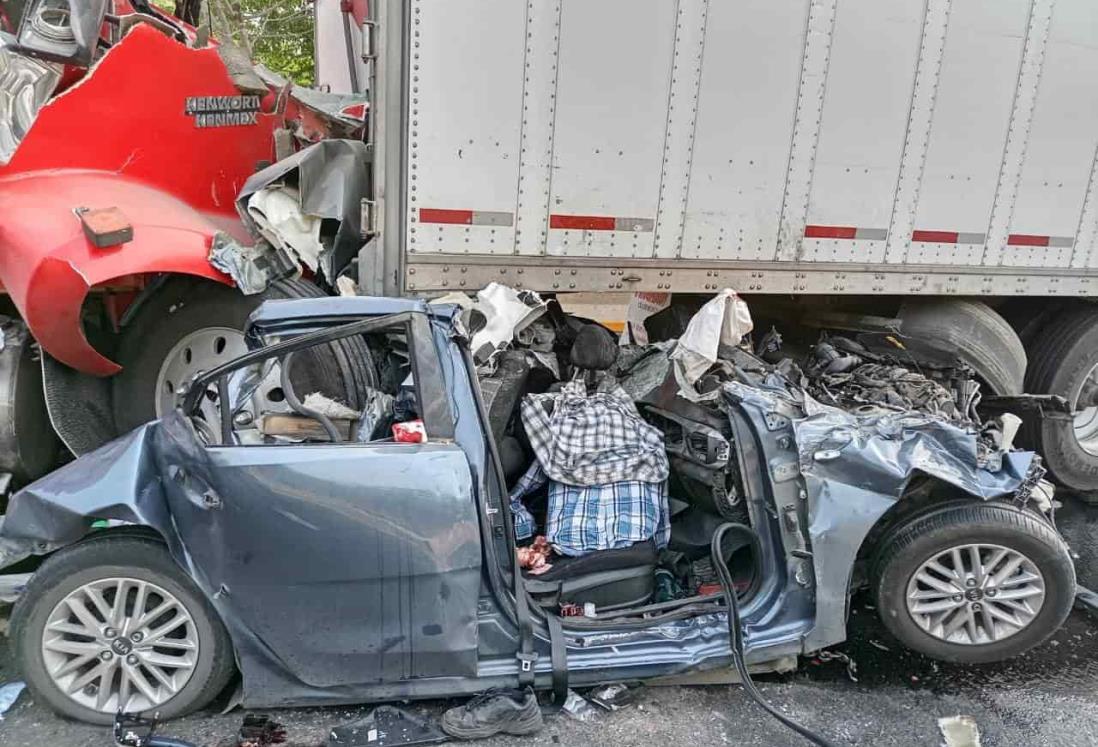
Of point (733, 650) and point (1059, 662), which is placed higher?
point (733, 650)

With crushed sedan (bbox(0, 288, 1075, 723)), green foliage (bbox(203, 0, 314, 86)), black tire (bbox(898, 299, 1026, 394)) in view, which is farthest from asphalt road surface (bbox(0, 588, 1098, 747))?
green foliage (bbox(203, 0, 314, 86))

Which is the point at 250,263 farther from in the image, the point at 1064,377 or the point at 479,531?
the point at 1064,377

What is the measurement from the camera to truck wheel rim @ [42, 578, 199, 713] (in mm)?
2617

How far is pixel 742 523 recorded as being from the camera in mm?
3281

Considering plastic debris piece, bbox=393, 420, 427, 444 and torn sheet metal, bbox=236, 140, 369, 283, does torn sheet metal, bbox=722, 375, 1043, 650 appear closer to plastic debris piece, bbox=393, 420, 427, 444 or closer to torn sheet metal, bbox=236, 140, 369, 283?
plastic debris piece, bbox=393, 420, 427, 444

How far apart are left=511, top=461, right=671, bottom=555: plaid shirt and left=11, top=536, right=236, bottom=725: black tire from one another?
136 centimetres

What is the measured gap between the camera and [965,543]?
3016mm

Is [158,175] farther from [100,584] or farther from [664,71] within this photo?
[664,71]

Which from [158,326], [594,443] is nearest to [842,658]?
[594,443]

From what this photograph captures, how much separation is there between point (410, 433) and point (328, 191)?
6.73ft

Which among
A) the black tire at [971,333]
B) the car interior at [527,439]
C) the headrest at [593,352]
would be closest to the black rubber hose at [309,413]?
the car interior at [527,439]

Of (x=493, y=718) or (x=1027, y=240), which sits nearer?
(x=493, y=718)

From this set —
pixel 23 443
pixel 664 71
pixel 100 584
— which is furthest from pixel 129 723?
pixel 664 71

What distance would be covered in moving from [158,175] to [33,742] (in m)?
2.93
